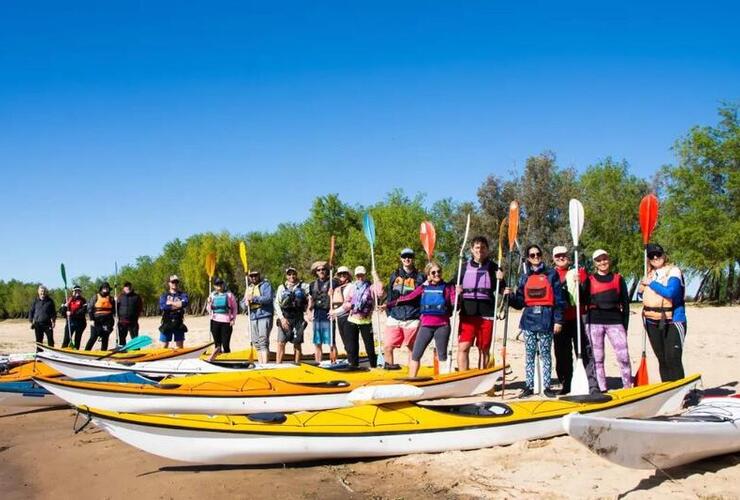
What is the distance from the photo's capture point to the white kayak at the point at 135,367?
8.52 metres

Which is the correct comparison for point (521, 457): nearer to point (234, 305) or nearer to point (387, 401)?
point (387, 401)

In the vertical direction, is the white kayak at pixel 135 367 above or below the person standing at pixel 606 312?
below

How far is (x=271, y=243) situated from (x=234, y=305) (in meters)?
47.2

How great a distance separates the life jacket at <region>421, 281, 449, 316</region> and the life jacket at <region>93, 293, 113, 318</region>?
24.4 ft

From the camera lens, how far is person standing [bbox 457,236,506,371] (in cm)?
736

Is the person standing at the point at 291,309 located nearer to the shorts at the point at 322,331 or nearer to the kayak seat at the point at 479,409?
the shorts at the point at 322,331


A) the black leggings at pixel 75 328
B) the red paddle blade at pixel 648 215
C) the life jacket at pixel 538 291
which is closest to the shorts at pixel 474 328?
the life jacket at pixel 538 291

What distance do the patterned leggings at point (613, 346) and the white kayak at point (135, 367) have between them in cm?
378

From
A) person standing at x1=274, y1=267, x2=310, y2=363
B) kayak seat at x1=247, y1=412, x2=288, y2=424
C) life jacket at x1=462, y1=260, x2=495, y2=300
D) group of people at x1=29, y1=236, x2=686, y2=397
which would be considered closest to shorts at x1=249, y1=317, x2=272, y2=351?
person standing at x1=274, y1=267, x2=310, y2=363

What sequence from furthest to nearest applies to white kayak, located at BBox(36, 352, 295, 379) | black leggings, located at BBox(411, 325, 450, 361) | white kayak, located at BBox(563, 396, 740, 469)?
white kayak, located at BBox(36, 352, 295, 379), black leggings, located at BBox(411, 325, 450, 361), white kayak, located at BBox(563, 396, 740, 469)

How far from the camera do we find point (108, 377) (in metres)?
7.46

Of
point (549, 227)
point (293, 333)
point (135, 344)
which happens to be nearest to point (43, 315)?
point (135, 344)

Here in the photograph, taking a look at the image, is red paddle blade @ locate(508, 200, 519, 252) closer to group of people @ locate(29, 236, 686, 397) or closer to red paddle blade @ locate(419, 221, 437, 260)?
group of people @ locate(29, 236, 686, 397)

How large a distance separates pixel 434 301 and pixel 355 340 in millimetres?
2034
